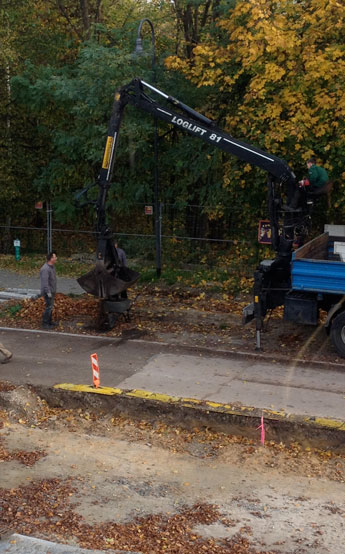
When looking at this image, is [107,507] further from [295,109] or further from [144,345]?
[295,109]

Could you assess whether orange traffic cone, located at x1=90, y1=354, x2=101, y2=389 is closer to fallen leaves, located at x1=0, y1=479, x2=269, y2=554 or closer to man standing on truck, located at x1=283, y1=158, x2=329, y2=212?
fallen leaves, located at x1=0, y1=479, x2=269, y2=554

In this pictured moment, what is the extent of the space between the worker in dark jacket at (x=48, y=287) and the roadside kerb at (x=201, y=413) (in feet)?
12.2

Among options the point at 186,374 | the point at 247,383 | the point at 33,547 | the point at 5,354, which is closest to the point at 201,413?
the point at 247,383

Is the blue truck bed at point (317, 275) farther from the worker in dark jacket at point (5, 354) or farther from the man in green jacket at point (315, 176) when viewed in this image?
the worker in dark jacket at point (5, 354)

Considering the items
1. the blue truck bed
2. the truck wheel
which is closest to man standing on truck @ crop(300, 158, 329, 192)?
the blue truck bed

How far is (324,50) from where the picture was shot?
53.0 feet

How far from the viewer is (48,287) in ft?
48.3

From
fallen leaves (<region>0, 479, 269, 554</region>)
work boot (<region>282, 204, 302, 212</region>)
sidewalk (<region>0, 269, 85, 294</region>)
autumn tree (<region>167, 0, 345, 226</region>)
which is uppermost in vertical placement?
autumn tree (<region>167, 0, 345, 226</region>)

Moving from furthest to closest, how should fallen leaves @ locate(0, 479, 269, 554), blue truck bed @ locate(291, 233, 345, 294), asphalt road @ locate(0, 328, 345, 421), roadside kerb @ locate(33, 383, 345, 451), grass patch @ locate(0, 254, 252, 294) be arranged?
grass patch @ locate(0, 254, 252, 294) < blue truck bed @ locate(291, 233, 345, 294) < asphalt road @ locate(0, 328, 345, 421) < roadside kerb @ locate(33, 383, 345, 451) < fallen leaves @ locate(0, 479, 269, 554)

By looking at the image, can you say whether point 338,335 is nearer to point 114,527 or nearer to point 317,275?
point 317,275

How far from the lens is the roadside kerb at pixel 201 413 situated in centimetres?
968

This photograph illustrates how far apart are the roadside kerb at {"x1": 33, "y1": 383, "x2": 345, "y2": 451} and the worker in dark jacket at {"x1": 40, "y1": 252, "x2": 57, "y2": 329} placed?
3.72m

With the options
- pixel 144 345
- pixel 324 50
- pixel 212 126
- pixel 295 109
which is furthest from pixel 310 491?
pixel 324 50

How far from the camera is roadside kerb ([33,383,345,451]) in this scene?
9.68 m
